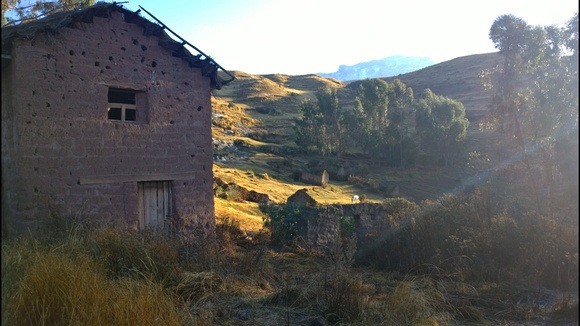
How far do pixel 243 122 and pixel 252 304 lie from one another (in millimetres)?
53759

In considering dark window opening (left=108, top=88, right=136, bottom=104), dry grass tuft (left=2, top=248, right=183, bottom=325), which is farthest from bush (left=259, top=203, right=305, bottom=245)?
dry grass tuft (left=2, top=248, right=183, bottom=325)

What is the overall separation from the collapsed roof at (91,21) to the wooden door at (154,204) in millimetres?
3285

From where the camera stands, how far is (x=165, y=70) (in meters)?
11.9

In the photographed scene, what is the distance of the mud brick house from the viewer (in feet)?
31.5

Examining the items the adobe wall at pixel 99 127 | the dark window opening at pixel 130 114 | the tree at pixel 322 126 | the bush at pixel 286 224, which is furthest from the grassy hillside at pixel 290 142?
the dark window opening at pixel 130 114

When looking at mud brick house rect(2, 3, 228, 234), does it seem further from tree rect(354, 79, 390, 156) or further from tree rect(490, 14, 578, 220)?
tree rect(354, 79, 390, 156)

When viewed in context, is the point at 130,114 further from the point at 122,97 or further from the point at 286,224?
the point at 286,224

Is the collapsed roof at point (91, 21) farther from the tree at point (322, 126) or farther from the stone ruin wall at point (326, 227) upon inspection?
the tree at point (322, 126)

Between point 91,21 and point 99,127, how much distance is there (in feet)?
8.06

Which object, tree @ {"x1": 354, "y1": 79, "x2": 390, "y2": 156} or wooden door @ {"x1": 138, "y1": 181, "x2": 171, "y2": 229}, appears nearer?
wooden door @ {"x1": 138, "y1": 181, "x2": 171, "y2": 229}

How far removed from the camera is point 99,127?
34.4 ft

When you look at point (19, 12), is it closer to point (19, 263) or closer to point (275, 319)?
point (19, 263)

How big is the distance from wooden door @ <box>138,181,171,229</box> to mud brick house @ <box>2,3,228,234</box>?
3 centimetres

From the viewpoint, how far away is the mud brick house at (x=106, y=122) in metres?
9.59
